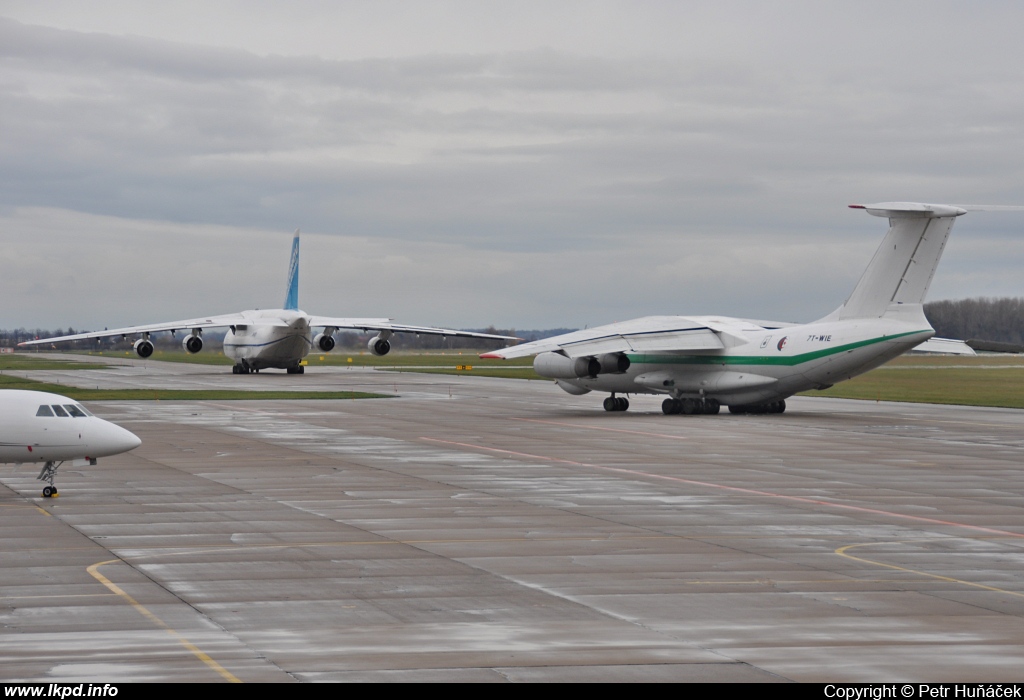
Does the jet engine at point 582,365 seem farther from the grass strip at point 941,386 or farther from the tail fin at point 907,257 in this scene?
the grass strip at point 941,386

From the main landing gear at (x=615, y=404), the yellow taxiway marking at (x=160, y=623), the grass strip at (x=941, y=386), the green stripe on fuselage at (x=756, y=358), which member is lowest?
the yellow taxiway marking at (x=160, y=623)

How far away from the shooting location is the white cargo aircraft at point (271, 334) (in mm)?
82625

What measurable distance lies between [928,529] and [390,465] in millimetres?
14016

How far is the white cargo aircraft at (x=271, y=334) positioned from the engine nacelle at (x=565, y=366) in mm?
30379

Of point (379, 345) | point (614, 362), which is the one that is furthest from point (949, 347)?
point (379, 345)

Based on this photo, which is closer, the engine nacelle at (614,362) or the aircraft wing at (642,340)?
the aircraft wing at (642,340)

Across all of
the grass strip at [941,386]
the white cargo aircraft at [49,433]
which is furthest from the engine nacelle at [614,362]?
the white cargo aircraft at [49,433]

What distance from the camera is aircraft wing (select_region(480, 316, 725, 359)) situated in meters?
47.3

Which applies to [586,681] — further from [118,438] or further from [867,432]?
[867,432]

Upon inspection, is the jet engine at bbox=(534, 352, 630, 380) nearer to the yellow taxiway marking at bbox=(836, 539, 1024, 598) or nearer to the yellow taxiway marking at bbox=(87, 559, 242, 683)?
the yellow taxiway marking at bbox=(836, 539, 1024, 598)

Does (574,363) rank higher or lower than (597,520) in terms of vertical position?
higher

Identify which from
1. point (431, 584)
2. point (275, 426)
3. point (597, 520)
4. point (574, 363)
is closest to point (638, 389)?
point (574, 363)

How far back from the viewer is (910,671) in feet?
36.4

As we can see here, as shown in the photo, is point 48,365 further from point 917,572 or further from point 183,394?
point 917,572
